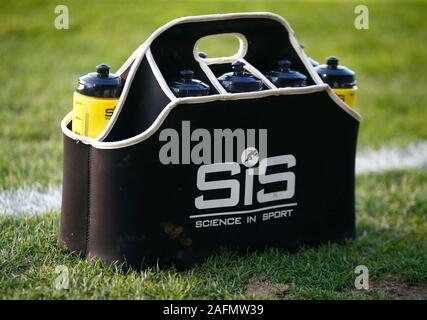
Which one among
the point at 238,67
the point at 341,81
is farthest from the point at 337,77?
the point at 238,67

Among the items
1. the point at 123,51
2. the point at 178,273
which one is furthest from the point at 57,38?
the point at 178,273

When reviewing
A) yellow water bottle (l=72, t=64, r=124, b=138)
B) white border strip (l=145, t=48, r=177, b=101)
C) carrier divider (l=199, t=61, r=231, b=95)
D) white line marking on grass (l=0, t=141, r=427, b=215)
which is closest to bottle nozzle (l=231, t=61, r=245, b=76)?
carrier divider (l=199, t=61, r=231, b=95)

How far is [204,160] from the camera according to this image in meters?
3.43

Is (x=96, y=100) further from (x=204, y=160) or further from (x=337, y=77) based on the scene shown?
(x=337, y=77)

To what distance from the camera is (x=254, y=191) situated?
3588mm

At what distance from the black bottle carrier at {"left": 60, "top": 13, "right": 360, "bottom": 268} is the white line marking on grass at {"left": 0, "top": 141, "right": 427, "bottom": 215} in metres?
0.82

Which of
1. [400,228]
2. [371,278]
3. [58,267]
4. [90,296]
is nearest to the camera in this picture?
[90,296]

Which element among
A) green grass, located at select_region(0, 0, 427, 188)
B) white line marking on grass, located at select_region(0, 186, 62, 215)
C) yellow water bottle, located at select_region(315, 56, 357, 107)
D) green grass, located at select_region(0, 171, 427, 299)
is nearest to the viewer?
green grass, located at select_region(0, 171, 427, 299)

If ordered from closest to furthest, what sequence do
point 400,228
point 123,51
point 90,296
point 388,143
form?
1. point 90,296
2. point 400,228
3. point 388,143
4. point 123,51

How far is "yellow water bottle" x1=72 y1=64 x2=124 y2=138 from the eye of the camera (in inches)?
132

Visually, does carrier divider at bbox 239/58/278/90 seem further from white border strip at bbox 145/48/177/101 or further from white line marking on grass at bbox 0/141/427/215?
white line marking on grass at bbox 0/141/427/215
